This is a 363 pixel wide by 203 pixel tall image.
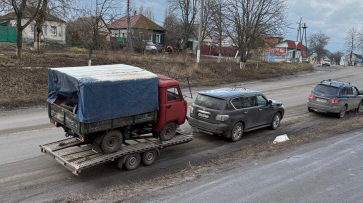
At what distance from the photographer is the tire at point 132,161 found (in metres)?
7.73

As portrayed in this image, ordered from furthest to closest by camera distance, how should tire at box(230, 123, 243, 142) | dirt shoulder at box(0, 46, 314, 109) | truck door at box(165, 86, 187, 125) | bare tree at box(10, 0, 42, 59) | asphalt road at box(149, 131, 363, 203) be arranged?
bare tree at box(10, 0, 42, 59)
dirt shoulder at box(0, 46, 314, 109)
tire at box(230, 123, 243, 142)
truck door at box(165, 86, 187, 125)
asphalt road at box(149, 131, 363, 203)

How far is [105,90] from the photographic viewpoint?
7.23 meters

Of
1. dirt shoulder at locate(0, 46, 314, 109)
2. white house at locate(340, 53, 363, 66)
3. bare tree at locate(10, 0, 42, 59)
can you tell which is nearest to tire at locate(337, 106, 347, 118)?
dirt shoulder at locate(0, 46, 314, 109)

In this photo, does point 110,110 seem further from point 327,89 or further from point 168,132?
point 327,89

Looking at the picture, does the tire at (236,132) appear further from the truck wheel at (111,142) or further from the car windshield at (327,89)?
the car windshield at (327,89)

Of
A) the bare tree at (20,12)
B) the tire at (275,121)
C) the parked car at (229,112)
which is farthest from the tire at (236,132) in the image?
the bare tree at (20,12)

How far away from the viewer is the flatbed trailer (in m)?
7.04

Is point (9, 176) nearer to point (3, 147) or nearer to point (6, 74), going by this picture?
point (3, 147)

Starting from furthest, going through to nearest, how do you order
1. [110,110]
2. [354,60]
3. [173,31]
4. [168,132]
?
[354,60], [173,31], [168,132], [110,110]

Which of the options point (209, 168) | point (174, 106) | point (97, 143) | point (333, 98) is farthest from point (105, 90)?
point (333, 98)

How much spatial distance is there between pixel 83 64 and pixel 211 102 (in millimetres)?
15316

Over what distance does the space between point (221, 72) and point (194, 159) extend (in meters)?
21.1

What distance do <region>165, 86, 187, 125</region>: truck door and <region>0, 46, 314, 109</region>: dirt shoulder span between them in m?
9.47

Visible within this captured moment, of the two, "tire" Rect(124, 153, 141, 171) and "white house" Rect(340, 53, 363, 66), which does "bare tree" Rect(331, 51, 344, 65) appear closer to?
"white house" Rect(340, 53, 363, 66)
